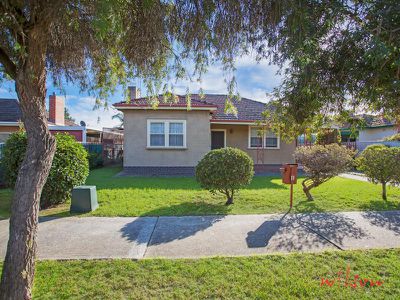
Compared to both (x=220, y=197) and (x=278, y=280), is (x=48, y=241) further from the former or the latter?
(x=220, y=197)

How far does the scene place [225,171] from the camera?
719 centimetres

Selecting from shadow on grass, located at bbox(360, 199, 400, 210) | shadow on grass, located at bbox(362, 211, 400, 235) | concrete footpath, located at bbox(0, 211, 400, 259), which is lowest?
concrete footpath, located at bbox(0, 211, 400, 259)

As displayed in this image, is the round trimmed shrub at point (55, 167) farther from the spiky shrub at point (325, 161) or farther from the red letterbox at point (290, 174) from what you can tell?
the spiky shrub at point (325, 161)

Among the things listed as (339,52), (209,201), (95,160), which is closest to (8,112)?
(95,160)

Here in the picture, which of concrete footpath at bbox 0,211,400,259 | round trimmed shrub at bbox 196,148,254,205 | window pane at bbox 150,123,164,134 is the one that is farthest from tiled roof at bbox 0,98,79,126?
round trimmed shrub at bbox 196,148,254,205

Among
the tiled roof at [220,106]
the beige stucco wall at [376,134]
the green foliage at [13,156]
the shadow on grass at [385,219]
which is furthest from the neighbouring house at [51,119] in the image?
the beige stucco wall at [376,134]

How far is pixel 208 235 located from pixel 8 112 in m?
21.3

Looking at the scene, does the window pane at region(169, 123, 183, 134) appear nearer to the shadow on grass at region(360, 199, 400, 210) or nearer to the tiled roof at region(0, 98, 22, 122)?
the shadow on grass at region(360, 199, 400, 210)

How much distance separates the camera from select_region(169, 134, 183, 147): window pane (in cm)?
1402

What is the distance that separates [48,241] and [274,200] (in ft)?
20.3

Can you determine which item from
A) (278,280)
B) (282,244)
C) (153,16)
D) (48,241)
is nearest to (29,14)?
(153,16)

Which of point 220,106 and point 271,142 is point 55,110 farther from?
point 271,142

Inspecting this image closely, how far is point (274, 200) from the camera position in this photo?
316 inches

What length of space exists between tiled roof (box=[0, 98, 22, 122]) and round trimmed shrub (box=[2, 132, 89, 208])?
13413 mm
